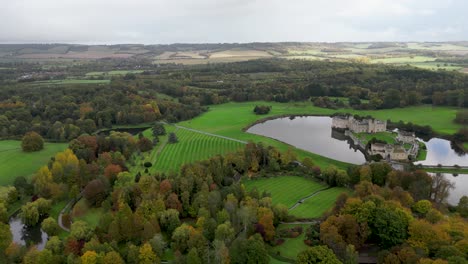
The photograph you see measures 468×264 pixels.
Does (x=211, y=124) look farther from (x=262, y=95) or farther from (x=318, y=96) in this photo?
(x=318, y=96)

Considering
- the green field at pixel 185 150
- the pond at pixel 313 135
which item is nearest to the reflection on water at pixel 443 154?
the pond at pixel 313 135

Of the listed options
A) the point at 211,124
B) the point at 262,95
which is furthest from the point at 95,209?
the point at 262,95

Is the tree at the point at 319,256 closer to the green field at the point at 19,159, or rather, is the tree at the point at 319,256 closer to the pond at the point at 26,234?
the pond at the point at 26,234

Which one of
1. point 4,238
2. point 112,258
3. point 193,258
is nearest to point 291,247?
point 193,258

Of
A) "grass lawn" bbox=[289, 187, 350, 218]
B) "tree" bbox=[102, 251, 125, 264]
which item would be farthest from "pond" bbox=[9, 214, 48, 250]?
"grass lawn" bbox=[289, 187, 350, 218]

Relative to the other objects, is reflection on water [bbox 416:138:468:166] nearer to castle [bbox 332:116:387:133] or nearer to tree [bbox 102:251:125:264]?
castle [bbox 332:116:387:133]

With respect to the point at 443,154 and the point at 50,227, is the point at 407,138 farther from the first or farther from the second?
the point at 50,227
